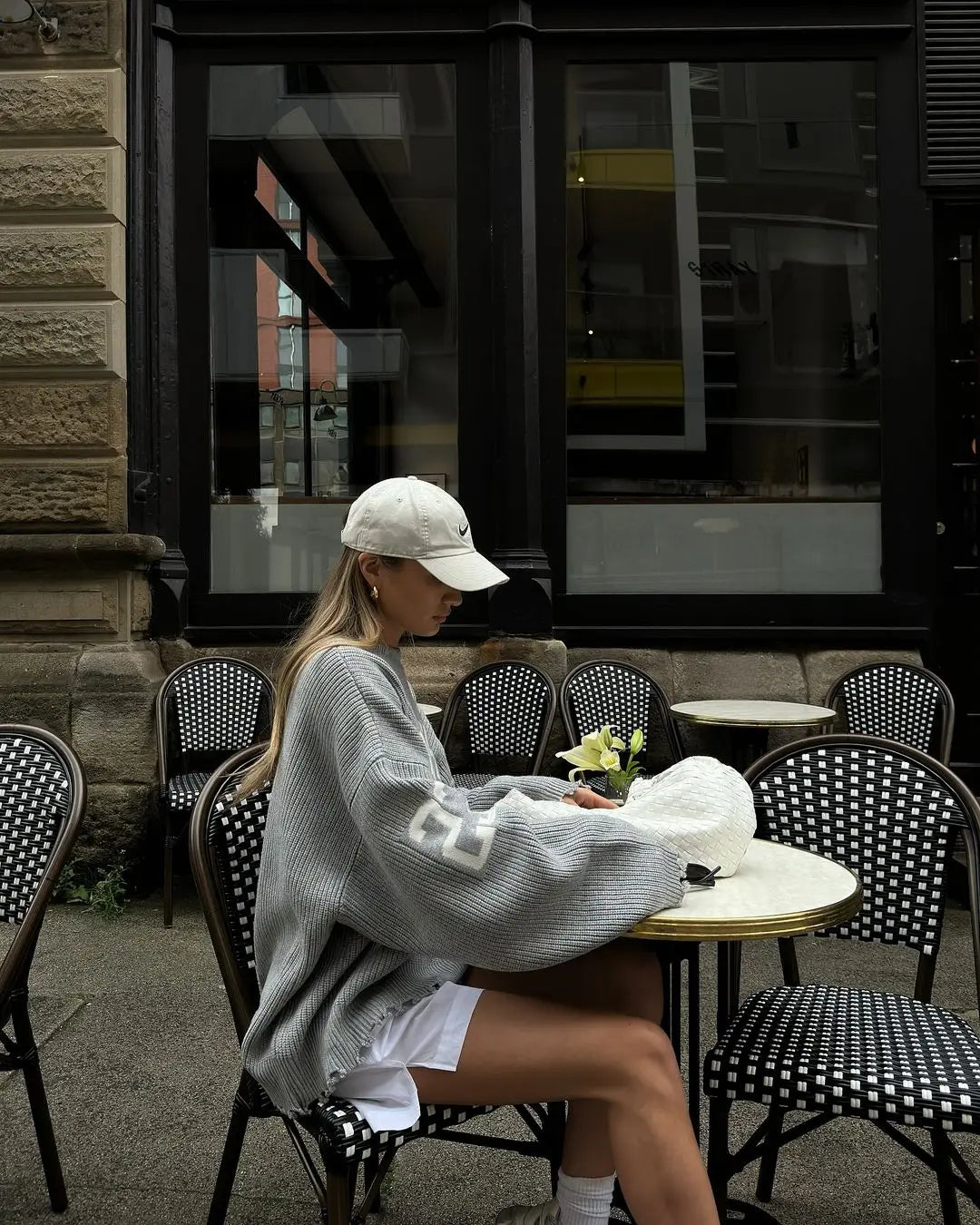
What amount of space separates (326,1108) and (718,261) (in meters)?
5.26

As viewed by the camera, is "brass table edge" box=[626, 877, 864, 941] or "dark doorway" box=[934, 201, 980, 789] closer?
"brass table edge" box=[626, 877, 864, 941]

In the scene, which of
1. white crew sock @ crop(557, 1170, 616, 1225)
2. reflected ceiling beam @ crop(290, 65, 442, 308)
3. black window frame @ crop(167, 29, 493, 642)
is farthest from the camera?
reflected ceiling beam @ crop(290, 65, 442, 308)

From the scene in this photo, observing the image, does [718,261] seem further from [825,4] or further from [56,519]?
[56,519]

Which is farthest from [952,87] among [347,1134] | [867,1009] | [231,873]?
[347,1134]

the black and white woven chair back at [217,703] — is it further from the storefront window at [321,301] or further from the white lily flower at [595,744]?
the white lily flower at [595,744]

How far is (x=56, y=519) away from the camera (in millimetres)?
5352

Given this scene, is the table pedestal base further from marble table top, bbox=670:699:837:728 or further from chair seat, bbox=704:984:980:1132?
marble table top, bbox=670:699:837:728

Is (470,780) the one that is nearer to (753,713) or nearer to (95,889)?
(753,713)

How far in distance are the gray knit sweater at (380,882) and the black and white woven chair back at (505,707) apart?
132 inches

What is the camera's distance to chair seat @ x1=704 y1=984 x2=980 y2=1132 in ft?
6.12

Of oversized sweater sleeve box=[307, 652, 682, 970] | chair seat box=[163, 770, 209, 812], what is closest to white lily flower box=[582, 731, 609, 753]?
oversized sweater sleeve box=[307, 652, 682, 970]

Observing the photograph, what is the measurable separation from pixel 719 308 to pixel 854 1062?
4764 mm

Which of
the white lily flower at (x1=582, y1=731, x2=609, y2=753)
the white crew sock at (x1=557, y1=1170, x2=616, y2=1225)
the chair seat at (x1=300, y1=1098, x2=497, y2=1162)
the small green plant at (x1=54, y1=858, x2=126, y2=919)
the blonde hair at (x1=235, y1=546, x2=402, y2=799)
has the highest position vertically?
the blonde hair at (x1=235, y1=546, x2=402, y2=799)

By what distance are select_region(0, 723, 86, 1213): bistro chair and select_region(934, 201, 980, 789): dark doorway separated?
185 inches
